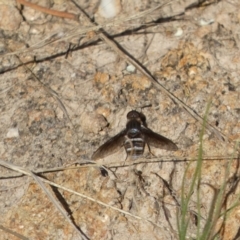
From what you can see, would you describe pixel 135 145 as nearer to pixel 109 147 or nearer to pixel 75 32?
pixel 109 147

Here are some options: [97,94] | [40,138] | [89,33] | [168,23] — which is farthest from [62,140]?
→ [168,23]

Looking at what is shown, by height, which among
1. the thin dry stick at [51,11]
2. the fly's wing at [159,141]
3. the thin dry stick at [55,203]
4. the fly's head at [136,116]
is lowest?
the thin dry stick at [55,203]

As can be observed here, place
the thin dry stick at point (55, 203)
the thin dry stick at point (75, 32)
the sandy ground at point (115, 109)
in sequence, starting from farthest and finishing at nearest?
1. the thin dry stick at point (75, 32)
2. the sandy ground at point (115, 109)
3. the thin dry stick at point (55, 203)

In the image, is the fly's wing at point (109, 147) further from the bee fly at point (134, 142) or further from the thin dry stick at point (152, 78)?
the thin dry stick at point (152, 78)

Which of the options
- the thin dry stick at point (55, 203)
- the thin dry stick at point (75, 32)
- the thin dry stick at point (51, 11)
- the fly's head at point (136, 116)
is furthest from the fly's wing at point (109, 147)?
the thin dry stick at point (51, 11)

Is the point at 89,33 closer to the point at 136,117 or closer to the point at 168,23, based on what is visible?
the point at 168,23

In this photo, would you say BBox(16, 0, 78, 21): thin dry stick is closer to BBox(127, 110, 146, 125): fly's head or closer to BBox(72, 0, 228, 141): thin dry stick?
BBox(72, 0, 228, 141): thin dry stick

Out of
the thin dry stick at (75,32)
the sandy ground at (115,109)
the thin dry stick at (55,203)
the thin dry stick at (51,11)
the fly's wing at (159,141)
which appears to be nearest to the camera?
the thin dry stick at (55,203)
